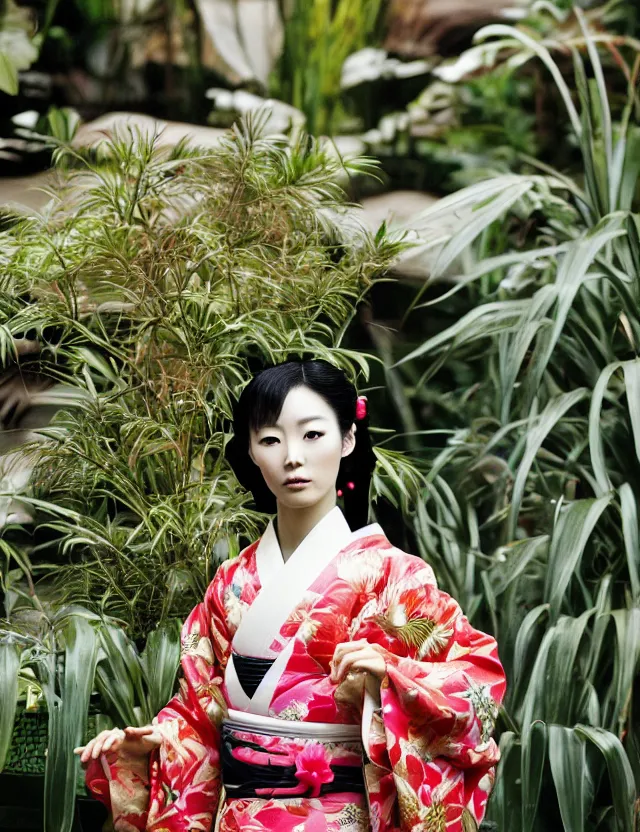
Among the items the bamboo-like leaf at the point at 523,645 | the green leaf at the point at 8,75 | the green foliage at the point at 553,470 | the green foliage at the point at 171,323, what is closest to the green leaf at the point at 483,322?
the green foliage at the point at 553,470

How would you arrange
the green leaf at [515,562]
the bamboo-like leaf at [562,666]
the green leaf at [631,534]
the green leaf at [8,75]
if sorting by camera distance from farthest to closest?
the green leaf at [8,75] → the green leaf at [515,562] → the green leaf at [631,534] → the bamboo-like leaf at [562,666]

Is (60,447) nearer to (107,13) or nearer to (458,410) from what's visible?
(458,410)

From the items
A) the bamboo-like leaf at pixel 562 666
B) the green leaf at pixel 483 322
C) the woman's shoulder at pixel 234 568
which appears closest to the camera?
the woman's shoulder at pixel 234 568

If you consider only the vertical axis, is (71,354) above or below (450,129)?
below

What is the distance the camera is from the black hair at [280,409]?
4.87 feet

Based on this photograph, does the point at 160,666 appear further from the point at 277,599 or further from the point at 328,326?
the point at 328,326

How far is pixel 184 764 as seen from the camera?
1.50 meters

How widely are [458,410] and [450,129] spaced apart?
0.78 m

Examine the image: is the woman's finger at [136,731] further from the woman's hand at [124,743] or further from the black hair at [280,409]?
the black hair at [280,409]

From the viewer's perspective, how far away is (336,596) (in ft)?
4.66

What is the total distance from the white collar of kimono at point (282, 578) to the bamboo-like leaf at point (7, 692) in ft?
1.99

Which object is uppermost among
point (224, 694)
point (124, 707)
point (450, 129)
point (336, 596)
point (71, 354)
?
point (450, 129)

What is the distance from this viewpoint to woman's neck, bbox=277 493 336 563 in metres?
1.50

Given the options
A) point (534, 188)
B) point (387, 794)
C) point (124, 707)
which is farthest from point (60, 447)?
point (534, 188)
